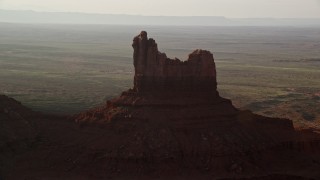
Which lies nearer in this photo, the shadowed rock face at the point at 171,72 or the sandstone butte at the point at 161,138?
the sandstone butte at the point at 161,138

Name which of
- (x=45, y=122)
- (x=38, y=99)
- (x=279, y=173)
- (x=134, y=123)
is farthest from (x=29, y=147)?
(x=38, y=99)

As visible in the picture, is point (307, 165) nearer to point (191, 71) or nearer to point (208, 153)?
point (208, 153)

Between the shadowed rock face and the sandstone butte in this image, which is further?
the shadowed rock face

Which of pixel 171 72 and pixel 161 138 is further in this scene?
pixel 171 72

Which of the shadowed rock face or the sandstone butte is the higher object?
the shadowed rock face

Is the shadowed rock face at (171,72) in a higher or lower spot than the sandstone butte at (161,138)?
higher
